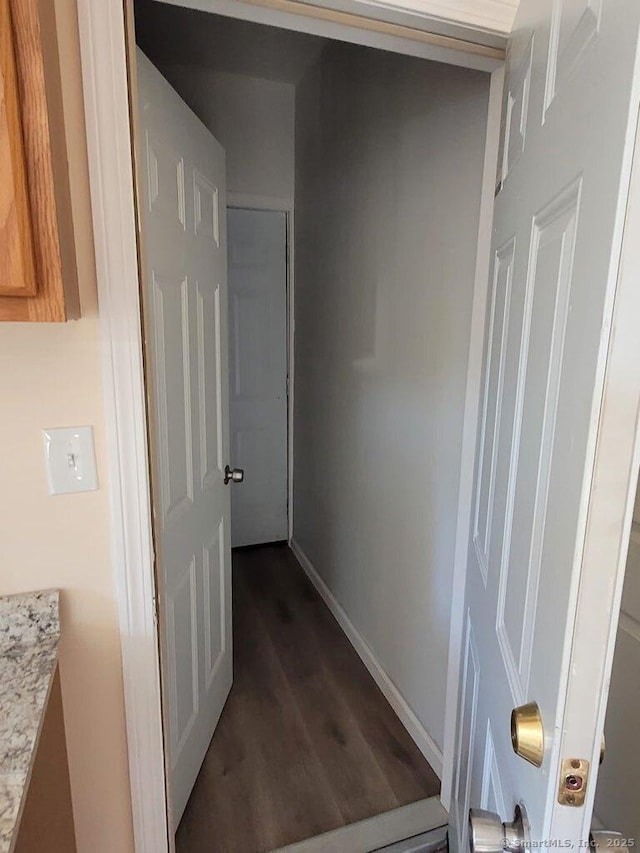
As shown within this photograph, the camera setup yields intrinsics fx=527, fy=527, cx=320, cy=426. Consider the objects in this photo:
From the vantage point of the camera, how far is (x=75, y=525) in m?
0.97

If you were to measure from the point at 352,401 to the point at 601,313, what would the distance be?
6.15 feet

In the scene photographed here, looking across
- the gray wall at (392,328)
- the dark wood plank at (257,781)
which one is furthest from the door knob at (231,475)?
the dark wood plank at (257,781)

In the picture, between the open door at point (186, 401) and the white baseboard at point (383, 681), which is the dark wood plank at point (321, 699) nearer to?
the white baseboard at point (383, 681)

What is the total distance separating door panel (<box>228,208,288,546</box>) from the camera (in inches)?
119

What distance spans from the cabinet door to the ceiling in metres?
1.86

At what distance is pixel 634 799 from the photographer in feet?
4.08

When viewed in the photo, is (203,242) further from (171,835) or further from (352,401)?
(171,835)

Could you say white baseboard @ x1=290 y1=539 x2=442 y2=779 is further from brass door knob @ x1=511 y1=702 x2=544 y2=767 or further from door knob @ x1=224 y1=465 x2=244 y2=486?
brass door knob @ x1=511 y1=702 x2=544 y2=767

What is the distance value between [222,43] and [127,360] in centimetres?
220

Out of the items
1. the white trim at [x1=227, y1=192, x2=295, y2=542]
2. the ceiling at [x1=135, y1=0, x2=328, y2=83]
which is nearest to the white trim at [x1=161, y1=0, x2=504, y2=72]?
the ceiling at [x1=135, y1=0, x2=328, y2=83]

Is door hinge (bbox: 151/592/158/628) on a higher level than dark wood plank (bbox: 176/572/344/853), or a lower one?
higher

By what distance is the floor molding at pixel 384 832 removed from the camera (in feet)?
4.81

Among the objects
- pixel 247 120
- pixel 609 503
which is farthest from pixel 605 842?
pixel 247 120

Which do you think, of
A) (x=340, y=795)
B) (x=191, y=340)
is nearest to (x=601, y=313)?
(x=191, y=340)
